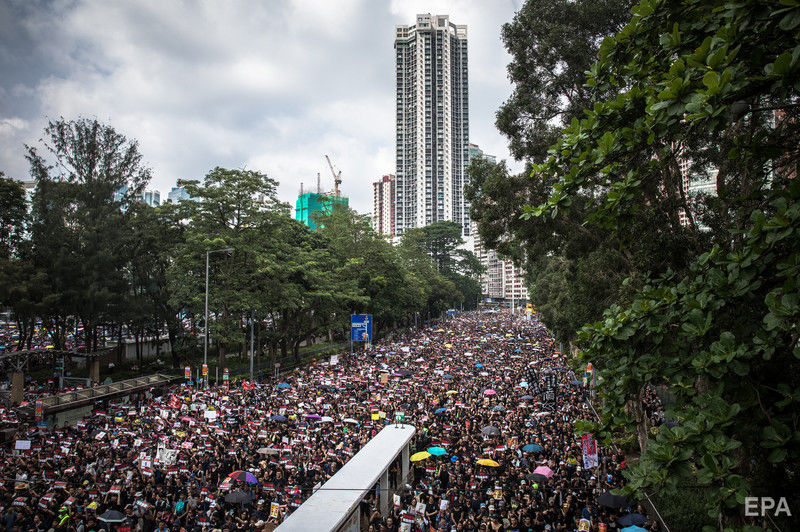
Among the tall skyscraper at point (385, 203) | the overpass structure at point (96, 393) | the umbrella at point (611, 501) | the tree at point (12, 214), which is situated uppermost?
the tall skyscraper at point (385, 203)

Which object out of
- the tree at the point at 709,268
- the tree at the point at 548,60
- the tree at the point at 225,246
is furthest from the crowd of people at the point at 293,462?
the tree at the point at 548,60

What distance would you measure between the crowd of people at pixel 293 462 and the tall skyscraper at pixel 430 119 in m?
113

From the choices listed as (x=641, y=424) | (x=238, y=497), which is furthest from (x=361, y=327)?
(x=641, y=424)

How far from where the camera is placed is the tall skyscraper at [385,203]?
163375 mm

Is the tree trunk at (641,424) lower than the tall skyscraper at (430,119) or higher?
lower

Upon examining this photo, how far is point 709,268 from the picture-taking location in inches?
171

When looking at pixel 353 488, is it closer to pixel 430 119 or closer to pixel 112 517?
pixel 112 517

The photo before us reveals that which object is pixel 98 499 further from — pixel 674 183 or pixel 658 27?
pixel 674 183

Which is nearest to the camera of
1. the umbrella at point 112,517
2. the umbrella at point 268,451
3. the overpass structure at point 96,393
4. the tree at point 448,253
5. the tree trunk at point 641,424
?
the tree trunk at point 641,424

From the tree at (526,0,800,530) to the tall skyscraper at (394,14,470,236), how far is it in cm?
12798

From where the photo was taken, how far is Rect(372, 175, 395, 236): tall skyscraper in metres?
163

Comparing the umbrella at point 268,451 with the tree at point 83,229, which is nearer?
the umbrella at point 268,451

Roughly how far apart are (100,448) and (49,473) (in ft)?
7.30

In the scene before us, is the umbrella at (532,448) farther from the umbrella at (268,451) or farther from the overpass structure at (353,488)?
the umbrella at (268,451)
